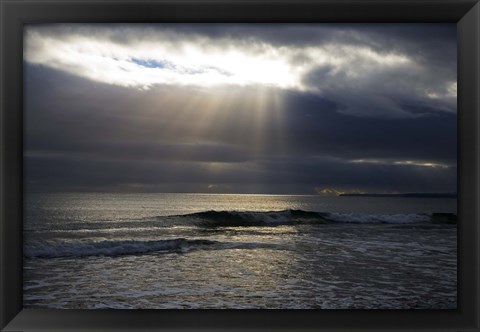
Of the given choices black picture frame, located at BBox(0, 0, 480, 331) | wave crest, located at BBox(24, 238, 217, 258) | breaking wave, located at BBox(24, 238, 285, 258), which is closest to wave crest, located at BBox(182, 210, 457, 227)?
breaking wave, located at BBox(24, 238, 285, 258)

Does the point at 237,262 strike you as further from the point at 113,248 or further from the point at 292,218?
the point at 292,218

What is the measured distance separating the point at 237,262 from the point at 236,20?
10.9 feet

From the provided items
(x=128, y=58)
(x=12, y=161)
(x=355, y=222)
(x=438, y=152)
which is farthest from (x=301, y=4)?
(x=438, y=152)

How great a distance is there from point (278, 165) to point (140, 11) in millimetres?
10518

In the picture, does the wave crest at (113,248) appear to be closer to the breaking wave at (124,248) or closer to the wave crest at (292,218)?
the breaking wave at (124,248)

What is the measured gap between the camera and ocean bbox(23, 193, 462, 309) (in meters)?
2.71

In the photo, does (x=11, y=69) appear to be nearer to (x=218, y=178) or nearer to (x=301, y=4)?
(x=301, y=4)

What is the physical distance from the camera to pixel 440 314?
1.39 m

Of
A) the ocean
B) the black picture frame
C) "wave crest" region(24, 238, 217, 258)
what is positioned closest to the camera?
the black picture frame

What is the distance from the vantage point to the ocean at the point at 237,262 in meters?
2.71

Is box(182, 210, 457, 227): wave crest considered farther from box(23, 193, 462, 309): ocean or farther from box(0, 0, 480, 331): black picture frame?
box(0, 0, 480, 331): black picture frame

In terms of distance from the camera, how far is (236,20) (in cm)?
138

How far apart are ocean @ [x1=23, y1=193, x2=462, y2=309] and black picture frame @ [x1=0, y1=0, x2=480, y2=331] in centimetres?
9

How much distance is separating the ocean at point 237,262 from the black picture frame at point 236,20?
0.29 ft
